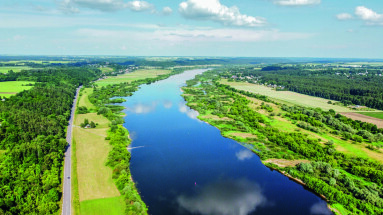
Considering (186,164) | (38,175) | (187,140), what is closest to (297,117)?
(187,140)

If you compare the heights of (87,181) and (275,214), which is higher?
(87,181)

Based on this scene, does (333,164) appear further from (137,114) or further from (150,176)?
(137,114)

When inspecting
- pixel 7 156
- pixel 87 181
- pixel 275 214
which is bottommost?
pixel 275 214

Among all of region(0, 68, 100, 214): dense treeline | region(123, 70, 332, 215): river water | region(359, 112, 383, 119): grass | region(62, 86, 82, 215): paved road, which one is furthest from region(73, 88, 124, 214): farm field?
region(359, 112, 383, 119): grass

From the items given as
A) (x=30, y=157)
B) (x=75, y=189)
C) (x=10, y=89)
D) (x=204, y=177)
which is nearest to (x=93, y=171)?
(x=75, y=189)

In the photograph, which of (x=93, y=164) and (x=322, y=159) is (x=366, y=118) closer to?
(x=322, y=159)
